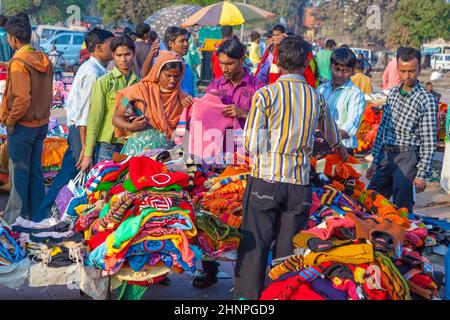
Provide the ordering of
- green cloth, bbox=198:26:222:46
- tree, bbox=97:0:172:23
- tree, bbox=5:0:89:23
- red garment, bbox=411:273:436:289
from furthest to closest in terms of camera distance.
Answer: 1. tree, bbox=5:0:89:23
2. tree, bbox=97:0:172:23
3. green cloth, bbox=198:26:222:46
4. red garment, bbox=411:273:436:289

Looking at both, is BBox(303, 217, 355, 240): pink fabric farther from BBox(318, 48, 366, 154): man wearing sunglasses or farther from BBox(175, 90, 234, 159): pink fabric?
BBox(318, 48, 366, 154): man wearing sunglasses

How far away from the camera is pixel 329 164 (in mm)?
5449

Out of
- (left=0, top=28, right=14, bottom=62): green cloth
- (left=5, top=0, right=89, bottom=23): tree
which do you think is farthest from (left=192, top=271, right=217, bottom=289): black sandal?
(left=5, top=0, right=89, bottom=23): tree

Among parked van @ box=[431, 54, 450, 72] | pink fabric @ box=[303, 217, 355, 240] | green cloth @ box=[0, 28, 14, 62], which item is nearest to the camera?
pink fabric @ box=[303, 217, 355, 240]

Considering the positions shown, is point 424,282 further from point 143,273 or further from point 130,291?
point 130,291

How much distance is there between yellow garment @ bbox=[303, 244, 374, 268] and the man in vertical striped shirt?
0.56 meters

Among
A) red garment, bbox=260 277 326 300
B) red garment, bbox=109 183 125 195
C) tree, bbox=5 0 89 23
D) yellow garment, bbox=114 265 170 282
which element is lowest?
yellow garment, bbox=114 265 170 282

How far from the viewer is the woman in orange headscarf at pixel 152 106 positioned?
5.52 m

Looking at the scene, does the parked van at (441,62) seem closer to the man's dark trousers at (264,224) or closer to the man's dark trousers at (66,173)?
the man's dark trousers at (66,173)

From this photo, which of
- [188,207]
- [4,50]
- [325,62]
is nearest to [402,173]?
[188,207]

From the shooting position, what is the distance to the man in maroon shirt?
17.5 ft

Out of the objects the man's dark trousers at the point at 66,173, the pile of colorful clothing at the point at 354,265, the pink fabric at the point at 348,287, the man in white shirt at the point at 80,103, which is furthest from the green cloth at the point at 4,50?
the pink fabric at the point at 348,287

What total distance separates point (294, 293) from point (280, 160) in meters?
0.93

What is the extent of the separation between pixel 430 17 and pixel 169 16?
76.2ft
